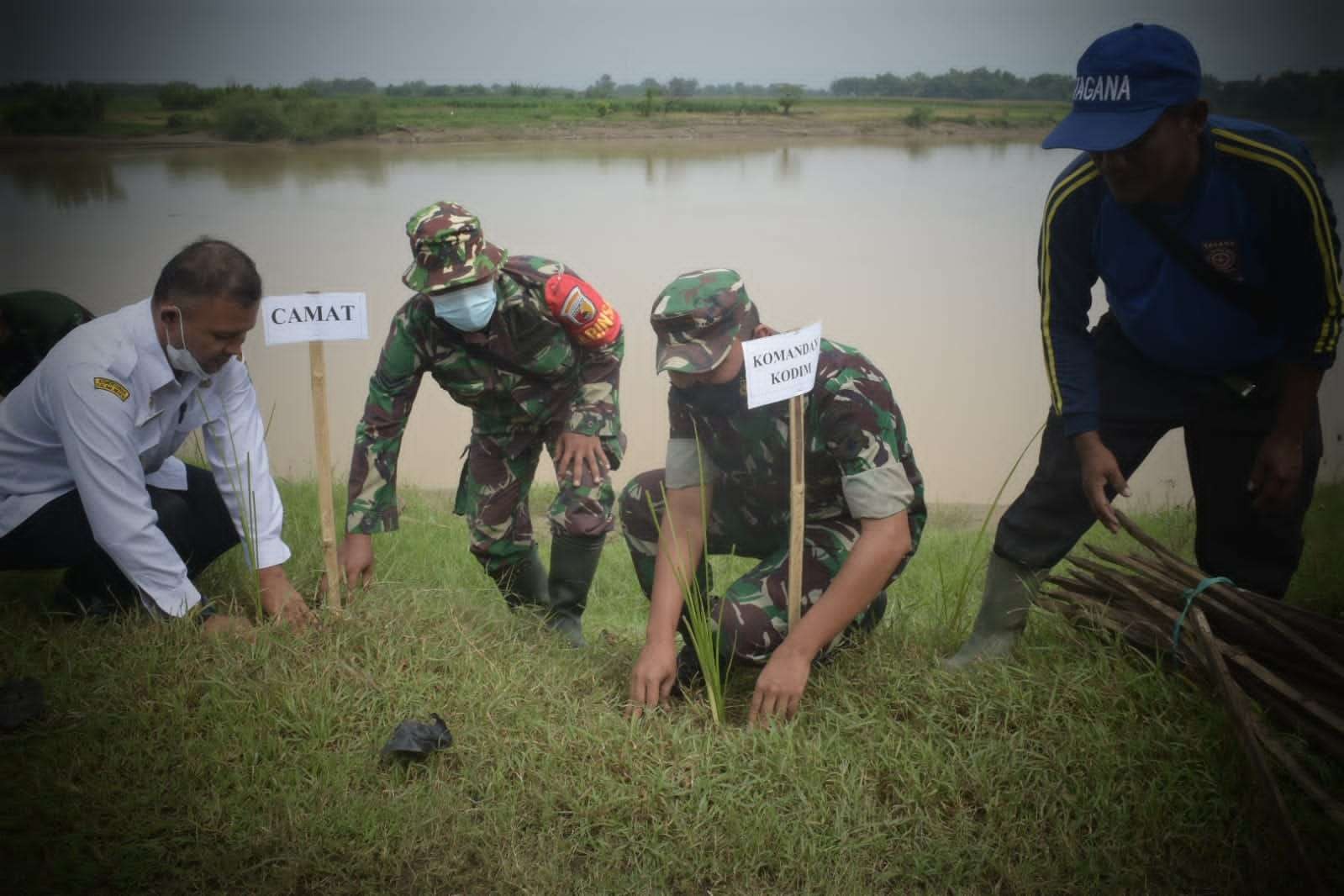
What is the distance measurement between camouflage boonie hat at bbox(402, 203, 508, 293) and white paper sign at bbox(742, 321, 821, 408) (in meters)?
1.13

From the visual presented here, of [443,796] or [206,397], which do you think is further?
[206,397]

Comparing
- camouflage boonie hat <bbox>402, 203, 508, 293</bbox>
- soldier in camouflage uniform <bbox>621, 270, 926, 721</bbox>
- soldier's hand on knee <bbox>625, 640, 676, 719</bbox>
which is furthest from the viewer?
→ camouflage boonie hat <bbox>402, 203, 508, 293</bbox>

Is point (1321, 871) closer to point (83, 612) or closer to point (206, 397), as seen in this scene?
point (206, 397)

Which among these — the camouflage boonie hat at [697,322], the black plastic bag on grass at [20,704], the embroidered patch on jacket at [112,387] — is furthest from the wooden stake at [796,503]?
A: the black plastic bag on grass at [20,704]

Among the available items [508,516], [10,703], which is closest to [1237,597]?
[508,516]

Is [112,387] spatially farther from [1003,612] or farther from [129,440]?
[1003,612]

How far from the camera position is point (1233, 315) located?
8.24ft

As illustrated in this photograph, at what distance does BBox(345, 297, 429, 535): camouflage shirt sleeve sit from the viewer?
10.6 feet

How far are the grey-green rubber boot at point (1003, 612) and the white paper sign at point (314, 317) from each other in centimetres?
195

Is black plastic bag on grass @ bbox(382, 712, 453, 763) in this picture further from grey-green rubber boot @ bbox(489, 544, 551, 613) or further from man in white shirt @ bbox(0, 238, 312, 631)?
grey-green rubber boot @ bbox(489, 544, 551, 613)

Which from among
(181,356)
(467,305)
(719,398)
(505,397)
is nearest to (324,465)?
(181,356)

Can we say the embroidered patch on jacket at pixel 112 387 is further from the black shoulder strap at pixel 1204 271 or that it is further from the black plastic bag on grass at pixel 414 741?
the black shoulder strap at pixel 1204 271

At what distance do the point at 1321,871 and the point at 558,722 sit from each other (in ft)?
5.83

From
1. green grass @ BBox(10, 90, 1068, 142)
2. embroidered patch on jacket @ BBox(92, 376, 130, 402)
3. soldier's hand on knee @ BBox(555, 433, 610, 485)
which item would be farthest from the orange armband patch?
green grass @ BBox(10, 90, 1068, 142)
